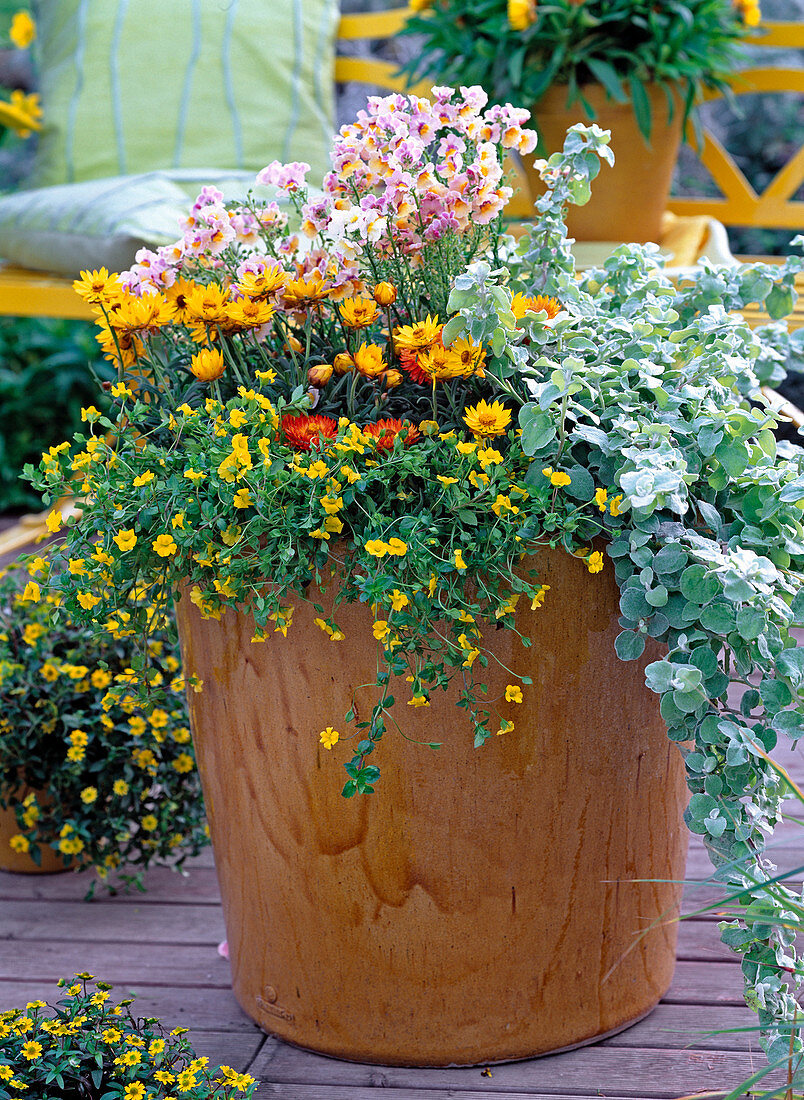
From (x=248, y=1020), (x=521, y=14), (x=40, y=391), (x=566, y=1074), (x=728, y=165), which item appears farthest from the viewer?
(x=40, y=391)

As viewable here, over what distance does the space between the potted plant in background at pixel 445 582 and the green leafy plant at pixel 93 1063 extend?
0.61ft

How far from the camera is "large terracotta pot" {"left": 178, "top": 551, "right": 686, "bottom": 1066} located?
1015 mm

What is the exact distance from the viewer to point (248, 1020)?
4.05 feet

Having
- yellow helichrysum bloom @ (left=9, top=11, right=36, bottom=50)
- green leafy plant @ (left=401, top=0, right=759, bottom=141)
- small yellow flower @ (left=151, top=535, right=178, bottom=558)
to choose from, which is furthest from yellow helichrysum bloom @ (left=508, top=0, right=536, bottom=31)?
yellow helichrysum bloom @ (left=9, top=11, right=36, bottom=50)

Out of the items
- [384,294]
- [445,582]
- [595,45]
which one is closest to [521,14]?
[595,45]

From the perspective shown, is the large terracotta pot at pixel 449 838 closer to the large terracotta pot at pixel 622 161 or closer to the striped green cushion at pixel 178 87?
the large terracotta pot at pixel 622 161

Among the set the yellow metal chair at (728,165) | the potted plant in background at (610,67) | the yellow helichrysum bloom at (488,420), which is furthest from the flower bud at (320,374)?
the yellow metal chair at (728,165)

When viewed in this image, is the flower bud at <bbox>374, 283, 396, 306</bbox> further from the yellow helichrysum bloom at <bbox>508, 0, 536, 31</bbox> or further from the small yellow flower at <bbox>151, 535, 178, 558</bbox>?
the yellow helichrysum bloom at <bbox>508, 0, 536, 31</bbox>

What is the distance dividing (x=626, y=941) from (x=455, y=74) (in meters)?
1.62

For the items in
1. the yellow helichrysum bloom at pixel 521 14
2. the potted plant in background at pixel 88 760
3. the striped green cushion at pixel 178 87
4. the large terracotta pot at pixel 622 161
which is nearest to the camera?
the potted plant in background at pixel 88 760

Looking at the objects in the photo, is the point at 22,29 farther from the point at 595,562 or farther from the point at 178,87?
the point at 595,562

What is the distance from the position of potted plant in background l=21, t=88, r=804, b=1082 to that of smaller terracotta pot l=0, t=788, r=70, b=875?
1.65ft

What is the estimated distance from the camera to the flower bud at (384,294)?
3.37 feet

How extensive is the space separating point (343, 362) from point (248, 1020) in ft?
2.51
